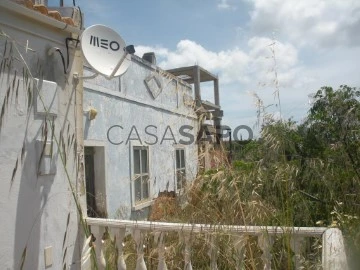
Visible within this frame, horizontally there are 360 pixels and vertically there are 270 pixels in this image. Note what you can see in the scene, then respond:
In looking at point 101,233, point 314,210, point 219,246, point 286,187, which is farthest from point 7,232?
point 314,210

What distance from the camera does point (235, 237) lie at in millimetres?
2215

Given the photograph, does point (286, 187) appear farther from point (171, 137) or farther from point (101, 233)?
point (171, 137)

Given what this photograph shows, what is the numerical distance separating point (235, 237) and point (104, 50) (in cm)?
194

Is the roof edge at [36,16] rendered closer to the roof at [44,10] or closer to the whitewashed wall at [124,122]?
the roof at [44,10]

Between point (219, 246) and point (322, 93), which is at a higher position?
point (322, 93)

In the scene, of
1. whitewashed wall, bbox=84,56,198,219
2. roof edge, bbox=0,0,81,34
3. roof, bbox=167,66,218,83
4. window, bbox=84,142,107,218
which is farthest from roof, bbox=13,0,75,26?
roof, bbox=167,66,218,83

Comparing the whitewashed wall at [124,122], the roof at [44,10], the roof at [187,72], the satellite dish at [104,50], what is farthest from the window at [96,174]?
the roof at [187,72]

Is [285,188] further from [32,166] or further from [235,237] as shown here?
[32,166]

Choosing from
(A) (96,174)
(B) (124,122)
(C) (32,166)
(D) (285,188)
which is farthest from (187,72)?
(D) (285,188)

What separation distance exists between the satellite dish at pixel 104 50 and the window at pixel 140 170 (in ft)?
14.0

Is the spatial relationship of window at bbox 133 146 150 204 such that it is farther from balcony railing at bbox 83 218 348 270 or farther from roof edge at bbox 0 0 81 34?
roof edge at bbox 0 0 81 34

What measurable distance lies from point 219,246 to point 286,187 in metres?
0.56

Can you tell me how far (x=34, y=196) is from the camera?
107 inches

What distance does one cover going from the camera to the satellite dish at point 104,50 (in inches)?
122
